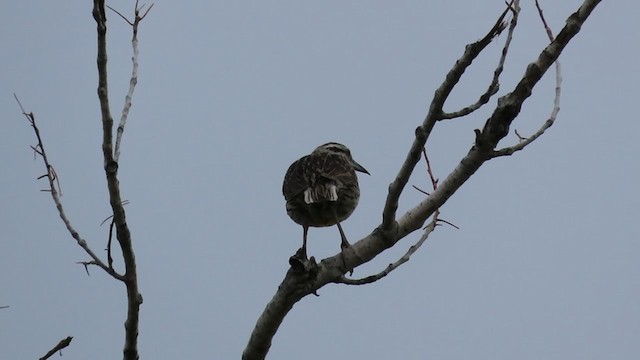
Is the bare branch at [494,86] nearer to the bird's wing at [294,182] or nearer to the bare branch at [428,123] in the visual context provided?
the bare branch at [428,123]

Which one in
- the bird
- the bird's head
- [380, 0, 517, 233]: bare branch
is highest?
the bird's head

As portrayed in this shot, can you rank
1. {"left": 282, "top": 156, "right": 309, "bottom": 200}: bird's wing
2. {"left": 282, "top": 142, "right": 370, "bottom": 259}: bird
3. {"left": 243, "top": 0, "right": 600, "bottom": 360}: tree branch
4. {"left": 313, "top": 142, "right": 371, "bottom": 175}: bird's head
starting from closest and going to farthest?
{"left": 243, "top": 0, "right": 600, "bottom": 360}: tree branch
{"left": 282, "top": 142, "right": 370, "bottom": 259}: bird
{"left": 282, "top": 156, "right": 309, "bottom": 200}: bird's wing
{"left": 313, "top": 142, "right": 371, "bottom": 175}: bird's head

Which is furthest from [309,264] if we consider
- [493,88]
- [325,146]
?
[325,146]

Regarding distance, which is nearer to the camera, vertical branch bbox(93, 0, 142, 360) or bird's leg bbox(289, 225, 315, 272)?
vertical branch bbox(93, 0, 142, 360)

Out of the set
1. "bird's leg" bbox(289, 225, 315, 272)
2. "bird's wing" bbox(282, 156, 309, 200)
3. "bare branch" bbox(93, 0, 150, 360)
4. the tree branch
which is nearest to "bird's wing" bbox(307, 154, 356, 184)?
"bird's wing" bbox(282, 156, 309, 200)

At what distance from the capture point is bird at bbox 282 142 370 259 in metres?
8.44

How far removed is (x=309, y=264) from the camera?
18.1 ft

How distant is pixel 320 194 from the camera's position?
8.40 m

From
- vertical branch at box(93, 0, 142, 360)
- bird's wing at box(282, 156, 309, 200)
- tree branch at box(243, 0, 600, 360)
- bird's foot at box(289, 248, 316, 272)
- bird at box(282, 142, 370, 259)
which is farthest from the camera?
bird's wing at box(282, 156, 309, 200)

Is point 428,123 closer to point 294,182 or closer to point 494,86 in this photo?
point 494,86

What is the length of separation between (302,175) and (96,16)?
14.3ft

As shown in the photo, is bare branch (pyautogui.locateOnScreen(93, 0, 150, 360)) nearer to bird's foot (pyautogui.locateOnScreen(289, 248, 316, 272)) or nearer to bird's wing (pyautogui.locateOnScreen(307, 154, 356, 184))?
bird's foot (pyautogui.locateOnScreen(289, 248, 316, 272))

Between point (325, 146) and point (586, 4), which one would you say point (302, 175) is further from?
point (586, 4)

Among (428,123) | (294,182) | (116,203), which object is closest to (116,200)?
(116,203)
